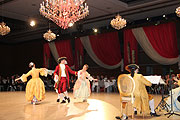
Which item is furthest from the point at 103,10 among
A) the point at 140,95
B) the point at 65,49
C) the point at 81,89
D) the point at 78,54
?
the point at 140,95

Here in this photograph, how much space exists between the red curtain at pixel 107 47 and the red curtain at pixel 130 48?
0.50 m

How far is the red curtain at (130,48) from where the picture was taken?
37.4 feet

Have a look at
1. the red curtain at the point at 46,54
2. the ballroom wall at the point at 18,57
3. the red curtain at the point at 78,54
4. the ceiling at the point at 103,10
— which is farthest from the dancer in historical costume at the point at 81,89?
the ballroom wall at the point at 18,57

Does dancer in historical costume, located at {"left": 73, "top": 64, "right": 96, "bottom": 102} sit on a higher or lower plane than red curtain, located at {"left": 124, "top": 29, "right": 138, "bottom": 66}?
lower

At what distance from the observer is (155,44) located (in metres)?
10.5

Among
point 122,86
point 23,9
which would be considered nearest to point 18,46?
point 23,9

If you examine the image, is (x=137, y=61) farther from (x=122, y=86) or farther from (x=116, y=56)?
(x=122, y=86)

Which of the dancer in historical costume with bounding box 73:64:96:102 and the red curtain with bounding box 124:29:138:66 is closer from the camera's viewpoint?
the dancer in historical costume with bounding box 73:64:96:102

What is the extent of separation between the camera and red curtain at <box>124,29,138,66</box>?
11398mm

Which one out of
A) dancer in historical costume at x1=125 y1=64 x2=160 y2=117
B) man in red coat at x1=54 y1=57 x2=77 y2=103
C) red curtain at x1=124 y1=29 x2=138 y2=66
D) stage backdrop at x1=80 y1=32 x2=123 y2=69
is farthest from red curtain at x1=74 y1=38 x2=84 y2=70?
dancer in historical costume at x1=125 y1=64 x2=160 y2=117

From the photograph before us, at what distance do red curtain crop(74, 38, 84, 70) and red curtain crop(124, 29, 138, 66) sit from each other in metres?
3.10

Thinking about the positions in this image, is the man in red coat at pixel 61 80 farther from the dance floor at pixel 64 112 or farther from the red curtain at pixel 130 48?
the red curtain at pixel 130 48

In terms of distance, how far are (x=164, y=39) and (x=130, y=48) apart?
6.27 feet

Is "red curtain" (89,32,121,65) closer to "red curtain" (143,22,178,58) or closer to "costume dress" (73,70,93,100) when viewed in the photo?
"red curtain" (143,22,178,58)
